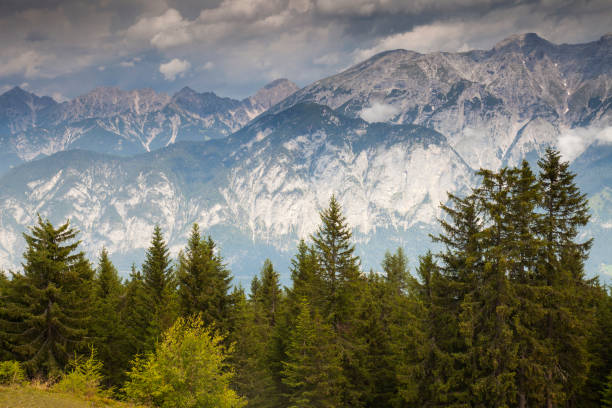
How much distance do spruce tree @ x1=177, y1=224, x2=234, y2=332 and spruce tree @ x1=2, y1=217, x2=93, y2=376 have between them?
20.5 feet

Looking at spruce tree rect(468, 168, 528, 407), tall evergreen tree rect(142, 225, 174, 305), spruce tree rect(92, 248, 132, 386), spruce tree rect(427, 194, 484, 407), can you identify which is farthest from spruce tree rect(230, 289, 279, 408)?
spruce tree rect(468, 168, 528, 407)

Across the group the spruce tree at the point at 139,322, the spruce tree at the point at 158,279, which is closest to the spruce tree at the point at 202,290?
the spruce tree at the point at 158,279

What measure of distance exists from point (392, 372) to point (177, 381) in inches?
672

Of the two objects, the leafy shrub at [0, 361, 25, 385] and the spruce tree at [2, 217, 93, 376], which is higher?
the spruce tree at [2, 217, 93, 376]

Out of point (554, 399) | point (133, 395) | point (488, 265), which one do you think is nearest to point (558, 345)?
point (554, 399)

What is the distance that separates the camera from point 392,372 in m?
29.9

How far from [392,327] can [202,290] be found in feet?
47.5

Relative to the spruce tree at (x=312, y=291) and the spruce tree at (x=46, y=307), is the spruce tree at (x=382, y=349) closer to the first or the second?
the spruce tree at (x=312, y=291)

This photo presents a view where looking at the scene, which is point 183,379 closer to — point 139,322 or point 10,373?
point 10,373

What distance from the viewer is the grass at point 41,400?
50.2 ft

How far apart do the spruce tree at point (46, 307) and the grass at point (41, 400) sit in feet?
22.4

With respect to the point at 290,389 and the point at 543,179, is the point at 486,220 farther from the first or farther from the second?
the point at 290,389

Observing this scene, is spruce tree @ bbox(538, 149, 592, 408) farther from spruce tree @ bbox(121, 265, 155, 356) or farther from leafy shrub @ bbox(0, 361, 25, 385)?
leafy shrub @ bbox(0, 361, 25, 385)

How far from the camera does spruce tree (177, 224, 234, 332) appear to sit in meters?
28.1
